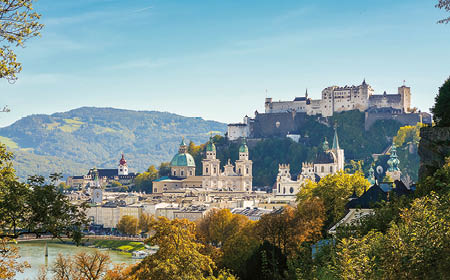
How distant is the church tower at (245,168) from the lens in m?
116

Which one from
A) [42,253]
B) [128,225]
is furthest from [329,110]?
[42,253]

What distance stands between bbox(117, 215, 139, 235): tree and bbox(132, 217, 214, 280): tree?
66.7 metres

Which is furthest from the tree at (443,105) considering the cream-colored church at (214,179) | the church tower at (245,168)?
the church tower at (245,168)

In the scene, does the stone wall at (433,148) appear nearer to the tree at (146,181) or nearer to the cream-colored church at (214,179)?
the cream-colored church at (214,179)

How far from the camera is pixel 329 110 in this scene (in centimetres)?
11831

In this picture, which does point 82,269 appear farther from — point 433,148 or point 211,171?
point 211,171

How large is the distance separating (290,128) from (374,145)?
12.7 meters

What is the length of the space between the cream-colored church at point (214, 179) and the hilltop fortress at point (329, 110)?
6029mm

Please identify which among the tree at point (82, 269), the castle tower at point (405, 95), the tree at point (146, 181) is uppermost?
the castle tower at point (405, 95)

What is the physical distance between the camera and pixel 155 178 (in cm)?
12938

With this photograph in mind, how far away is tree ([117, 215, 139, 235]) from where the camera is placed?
91.9 meters

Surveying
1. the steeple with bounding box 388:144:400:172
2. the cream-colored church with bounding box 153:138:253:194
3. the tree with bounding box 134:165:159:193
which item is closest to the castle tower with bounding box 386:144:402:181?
the steeple with bounding box 388:144:400:172

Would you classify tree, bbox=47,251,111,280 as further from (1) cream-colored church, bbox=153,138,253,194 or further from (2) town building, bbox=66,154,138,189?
(2) town building, bbox=66,154,138,189

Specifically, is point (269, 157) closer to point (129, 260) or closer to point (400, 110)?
point (400, 110)
